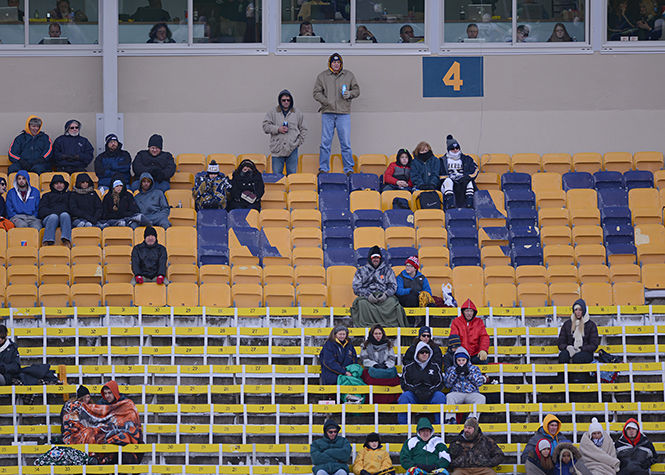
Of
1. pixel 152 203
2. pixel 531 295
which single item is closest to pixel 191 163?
pixel 152 203

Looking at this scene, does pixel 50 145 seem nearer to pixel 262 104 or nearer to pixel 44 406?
pixel 262 104

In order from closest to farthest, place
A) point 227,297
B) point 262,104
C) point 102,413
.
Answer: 1. point 102,413
2. point 227,297
3. point 262,104

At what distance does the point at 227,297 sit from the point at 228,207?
1.87 m

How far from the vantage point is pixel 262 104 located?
18.0m

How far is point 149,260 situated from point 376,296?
8.89ft

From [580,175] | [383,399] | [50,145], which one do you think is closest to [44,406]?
[383,399]

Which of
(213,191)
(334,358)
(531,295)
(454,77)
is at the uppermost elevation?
(454,77)

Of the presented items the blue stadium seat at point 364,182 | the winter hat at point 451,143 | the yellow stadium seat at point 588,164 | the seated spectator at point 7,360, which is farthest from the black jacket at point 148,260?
the yellow stadium seat at point 588,164

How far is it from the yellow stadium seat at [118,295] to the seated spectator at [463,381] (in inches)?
153

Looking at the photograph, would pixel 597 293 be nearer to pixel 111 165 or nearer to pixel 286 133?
pixel 286 133

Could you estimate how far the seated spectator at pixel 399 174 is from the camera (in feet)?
54.6

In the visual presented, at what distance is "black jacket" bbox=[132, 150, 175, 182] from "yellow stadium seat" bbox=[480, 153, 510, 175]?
4309 millimetres

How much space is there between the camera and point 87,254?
49.7ft

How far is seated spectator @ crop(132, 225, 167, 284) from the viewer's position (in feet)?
48.0
